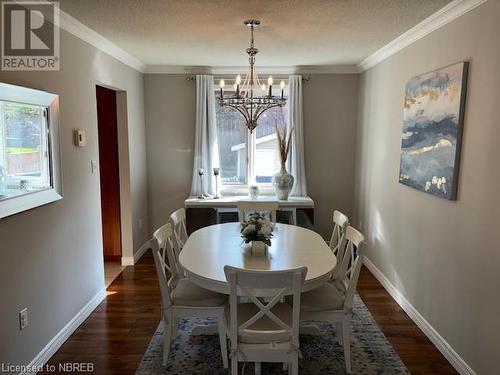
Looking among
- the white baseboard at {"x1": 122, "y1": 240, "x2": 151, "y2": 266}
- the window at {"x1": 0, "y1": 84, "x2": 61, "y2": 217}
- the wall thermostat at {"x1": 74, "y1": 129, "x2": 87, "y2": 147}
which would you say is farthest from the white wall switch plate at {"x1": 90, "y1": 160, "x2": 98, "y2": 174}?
the white baseboard at {"x1": 122, "y1": 240, "x2": 151, "y2": 266}

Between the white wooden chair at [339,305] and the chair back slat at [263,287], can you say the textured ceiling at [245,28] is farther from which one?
the chair back slat at [263,287]

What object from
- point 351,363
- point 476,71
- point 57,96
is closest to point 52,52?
point 57,96

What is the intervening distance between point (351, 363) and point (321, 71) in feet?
11.5

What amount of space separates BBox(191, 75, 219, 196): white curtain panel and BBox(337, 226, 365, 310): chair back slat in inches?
93.1

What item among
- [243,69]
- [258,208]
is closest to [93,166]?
[258,208]

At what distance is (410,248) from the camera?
131 inches

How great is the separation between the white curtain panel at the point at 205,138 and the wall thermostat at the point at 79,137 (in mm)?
1844

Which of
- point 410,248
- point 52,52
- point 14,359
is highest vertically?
point 52,52

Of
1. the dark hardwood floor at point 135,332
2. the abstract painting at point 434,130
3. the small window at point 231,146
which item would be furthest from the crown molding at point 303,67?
the dark hardwood floor at point 135,332

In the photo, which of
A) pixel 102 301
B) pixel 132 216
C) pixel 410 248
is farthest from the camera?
pixel 132 216

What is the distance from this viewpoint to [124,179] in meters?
4.42

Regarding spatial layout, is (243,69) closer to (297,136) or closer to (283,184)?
(297,136)

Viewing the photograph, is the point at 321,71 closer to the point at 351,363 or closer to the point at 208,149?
the point at 208,149

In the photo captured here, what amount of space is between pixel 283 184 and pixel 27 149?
2.89m
